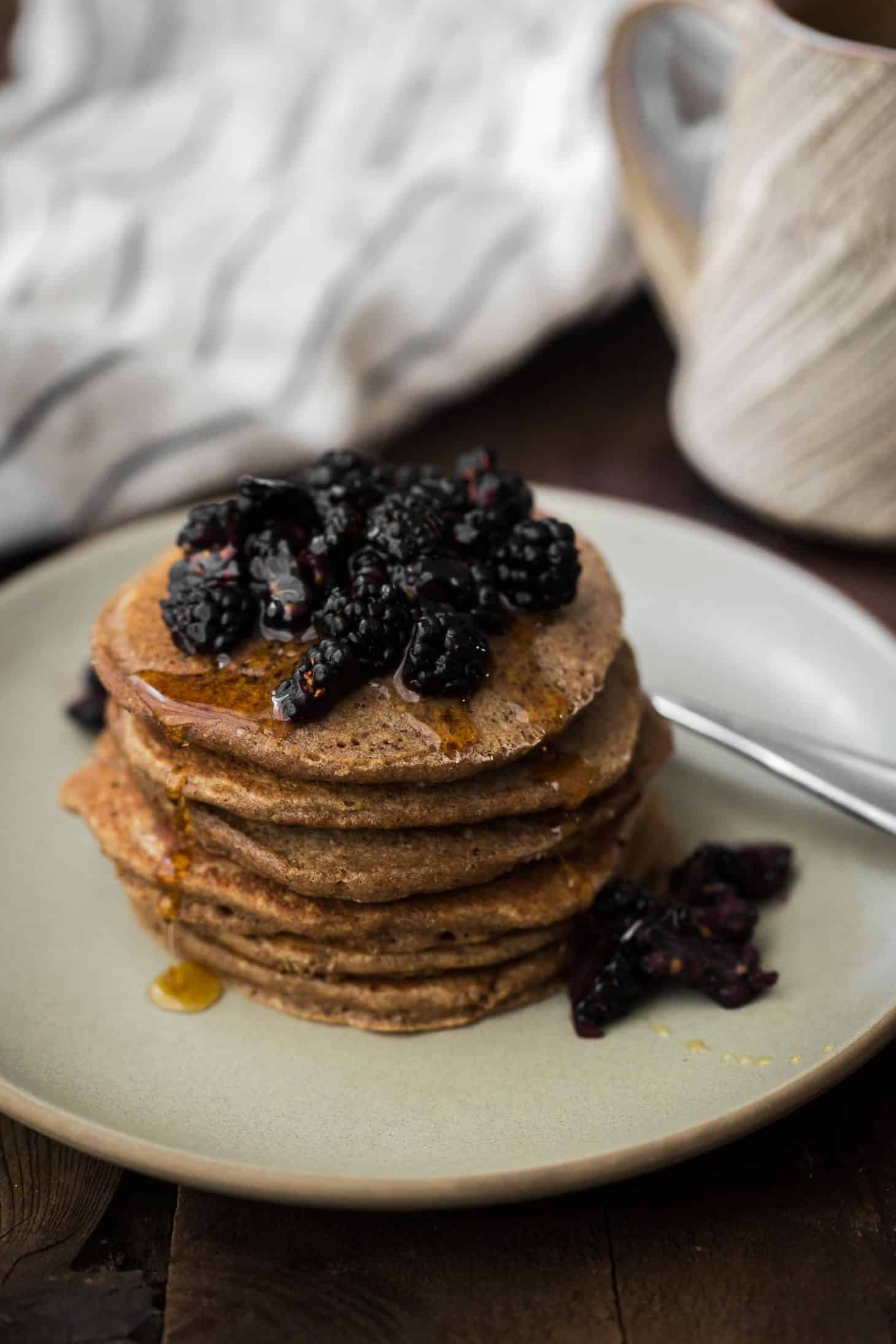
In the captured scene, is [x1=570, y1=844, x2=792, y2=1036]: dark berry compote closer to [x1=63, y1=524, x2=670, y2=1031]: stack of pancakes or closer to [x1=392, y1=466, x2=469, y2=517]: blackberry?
[x1=63, y1=524, x2=670, y2=1031]: stack of pancakes

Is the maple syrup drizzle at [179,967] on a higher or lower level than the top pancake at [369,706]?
lower

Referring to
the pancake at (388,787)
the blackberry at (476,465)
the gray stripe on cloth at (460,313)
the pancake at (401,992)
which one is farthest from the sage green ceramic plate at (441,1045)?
the gray stripe on cloth at (460,313)

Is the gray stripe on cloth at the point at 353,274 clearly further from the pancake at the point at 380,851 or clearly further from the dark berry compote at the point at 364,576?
the pancake at the point at 380,851

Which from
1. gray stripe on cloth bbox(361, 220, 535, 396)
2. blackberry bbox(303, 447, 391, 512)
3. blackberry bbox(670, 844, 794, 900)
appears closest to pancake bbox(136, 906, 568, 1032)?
blackberry bbox(670, 844, 794, 900)

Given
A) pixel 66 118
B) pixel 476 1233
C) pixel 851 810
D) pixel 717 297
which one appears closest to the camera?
pixel 476 1233

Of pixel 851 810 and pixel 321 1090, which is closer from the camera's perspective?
pixel 321 1090

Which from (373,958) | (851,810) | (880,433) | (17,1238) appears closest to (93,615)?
(373,958)

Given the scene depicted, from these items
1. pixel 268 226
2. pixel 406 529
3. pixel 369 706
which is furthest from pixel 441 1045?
pixel 268 226

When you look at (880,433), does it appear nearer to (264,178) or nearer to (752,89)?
(752,89)
